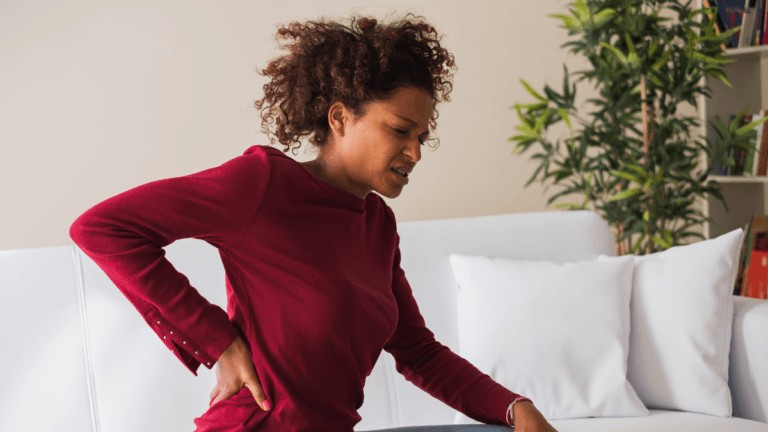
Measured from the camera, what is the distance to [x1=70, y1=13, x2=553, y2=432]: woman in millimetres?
1198

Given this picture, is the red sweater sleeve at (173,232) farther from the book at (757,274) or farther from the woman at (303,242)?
the book at (757,274)

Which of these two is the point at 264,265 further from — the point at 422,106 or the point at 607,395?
the point at 607,395

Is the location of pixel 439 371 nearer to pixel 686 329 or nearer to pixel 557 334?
pixel 557 334

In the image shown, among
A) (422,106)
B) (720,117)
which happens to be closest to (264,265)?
(422,106)

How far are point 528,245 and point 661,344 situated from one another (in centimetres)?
42

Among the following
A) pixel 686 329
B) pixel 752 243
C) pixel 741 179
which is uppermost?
pixel 741 179

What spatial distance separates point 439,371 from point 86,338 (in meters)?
0.93

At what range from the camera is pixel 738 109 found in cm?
356

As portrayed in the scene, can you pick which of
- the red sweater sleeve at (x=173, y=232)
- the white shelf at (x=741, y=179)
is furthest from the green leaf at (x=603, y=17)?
the red sweater sleeve at (x=173, y=232)

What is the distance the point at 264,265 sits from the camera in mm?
1249

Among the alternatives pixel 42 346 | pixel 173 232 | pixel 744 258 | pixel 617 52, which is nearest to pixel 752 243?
pixel 744 258

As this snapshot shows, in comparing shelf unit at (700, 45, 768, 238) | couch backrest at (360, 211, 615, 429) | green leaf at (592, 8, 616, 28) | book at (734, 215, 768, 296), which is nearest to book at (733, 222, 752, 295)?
book at (734, 215, 768, 296)

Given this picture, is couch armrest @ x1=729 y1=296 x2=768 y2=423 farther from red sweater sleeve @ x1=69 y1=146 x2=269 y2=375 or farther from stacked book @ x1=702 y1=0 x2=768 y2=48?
stacked book @ x1=702 y1=0 x2=768 y2=48

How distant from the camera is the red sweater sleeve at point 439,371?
144 centimetres
